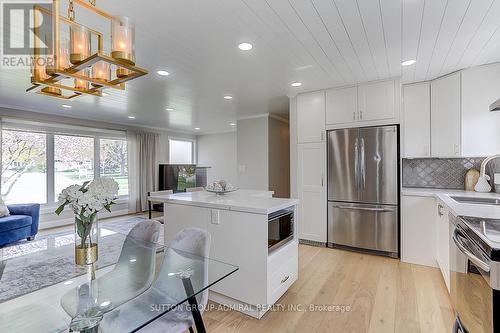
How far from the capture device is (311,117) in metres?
3.92

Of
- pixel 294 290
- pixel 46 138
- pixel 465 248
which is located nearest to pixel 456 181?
pixel 465 248

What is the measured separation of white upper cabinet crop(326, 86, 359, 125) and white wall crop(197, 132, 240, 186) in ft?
15.8

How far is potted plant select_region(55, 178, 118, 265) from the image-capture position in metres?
1.39

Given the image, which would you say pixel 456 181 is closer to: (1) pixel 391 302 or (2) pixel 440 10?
(1) pixel 391 302

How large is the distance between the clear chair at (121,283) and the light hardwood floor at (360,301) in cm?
73

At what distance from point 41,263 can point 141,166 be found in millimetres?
5220

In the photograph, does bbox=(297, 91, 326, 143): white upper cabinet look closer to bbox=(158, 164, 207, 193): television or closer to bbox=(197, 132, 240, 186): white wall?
bbox=(158, 164, 207, 193): television

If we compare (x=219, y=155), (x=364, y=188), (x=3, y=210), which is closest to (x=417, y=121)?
(x=364, y=188)

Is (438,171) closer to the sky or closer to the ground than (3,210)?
closer to the sky

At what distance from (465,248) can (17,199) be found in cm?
696

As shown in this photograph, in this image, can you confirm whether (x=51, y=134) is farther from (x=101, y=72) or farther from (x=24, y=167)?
(x=101, y=72)

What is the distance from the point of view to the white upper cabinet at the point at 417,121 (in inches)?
133

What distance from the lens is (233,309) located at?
2.20m

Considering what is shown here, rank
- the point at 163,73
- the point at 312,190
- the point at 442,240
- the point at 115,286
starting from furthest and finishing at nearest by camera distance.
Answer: the point at 312,190
the point at 163,73
the point at 442,240
the point at 115,286
